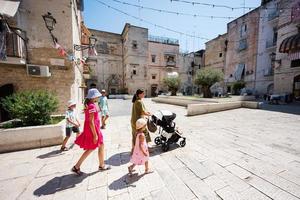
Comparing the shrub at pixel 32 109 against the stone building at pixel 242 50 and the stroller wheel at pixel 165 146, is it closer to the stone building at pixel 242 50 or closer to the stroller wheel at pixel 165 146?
the stroller wheel at pixel 165 146

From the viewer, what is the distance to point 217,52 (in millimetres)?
29312

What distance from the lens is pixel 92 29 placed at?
2670cm

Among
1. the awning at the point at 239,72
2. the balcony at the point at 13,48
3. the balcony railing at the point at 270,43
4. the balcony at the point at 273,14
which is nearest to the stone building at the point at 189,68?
the awning at the point at 239,72

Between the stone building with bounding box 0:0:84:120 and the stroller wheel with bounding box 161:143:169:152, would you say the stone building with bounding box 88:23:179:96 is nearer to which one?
the stone building with bounding box 0:0:84:120

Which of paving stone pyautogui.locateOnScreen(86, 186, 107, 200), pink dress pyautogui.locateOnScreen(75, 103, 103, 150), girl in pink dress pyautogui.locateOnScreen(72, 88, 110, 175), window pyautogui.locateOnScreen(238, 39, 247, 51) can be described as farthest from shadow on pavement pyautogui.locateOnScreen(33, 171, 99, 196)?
window pyautogui.locateOnScreen(238, 39, 247, 51)

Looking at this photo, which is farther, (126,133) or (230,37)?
(230,37)

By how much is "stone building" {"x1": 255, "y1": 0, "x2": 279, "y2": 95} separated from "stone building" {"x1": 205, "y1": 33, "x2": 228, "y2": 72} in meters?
7.47

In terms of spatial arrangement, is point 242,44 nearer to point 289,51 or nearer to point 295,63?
point 295,63

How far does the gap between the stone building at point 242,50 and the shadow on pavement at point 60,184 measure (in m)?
25.2

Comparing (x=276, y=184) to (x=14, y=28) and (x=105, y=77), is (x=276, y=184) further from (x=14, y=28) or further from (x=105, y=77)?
(x=105, y=77)

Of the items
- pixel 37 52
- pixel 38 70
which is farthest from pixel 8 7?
pixel 38 70

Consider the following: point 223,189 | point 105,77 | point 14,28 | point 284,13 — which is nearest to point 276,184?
point 223,189

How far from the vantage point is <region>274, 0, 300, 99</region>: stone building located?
45.0ft

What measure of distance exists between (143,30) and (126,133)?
27.0 meters
